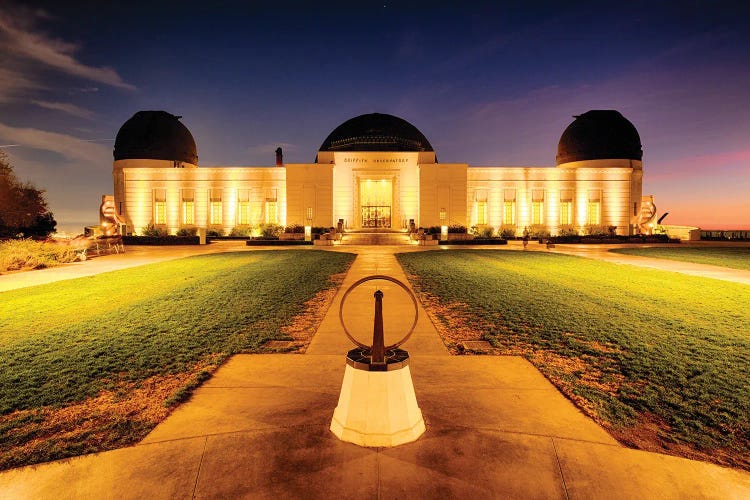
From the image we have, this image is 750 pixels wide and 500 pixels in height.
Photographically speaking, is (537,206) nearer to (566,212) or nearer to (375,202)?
(566,212)

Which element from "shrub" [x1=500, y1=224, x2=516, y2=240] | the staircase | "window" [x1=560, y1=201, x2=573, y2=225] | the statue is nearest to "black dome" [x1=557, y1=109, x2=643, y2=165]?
"window" [x1=560, y1=201, x2=573, y2=225]

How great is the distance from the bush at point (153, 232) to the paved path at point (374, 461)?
117 feet

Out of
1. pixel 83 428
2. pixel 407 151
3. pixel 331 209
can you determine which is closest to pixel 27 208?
pixel 331 209

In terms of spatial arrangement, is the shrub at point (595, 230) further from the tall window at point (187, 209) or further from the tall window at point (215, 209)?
the tall window at point (187, 209)

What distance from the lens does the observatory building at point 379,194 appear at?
126ft

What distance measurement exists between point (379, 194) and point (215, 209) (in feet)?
52.9

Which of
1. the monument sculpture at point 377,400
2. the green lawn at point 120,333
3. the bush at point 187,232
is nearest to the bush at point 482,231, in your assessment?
the green lawn at point 120,333

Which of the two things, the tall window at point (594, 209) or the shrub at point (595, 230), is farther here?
the tall window at point (594, 209)

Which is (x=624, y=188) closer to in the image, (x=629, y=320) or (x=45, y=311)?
(x=629, y=320)

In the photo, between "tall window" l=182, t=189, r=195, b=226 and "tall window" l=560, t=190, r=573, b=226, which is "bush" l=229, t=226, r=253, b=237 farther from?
"tall window" l=560, t=190, r=573, b=226

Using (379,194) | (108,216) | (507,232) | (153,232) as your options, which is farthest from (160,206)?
(507,232)

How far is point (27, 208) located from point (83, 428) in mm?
34687

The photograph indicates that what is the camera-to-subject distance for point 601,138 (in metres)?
44.1

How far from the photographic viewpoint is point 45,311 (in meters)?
8.61
